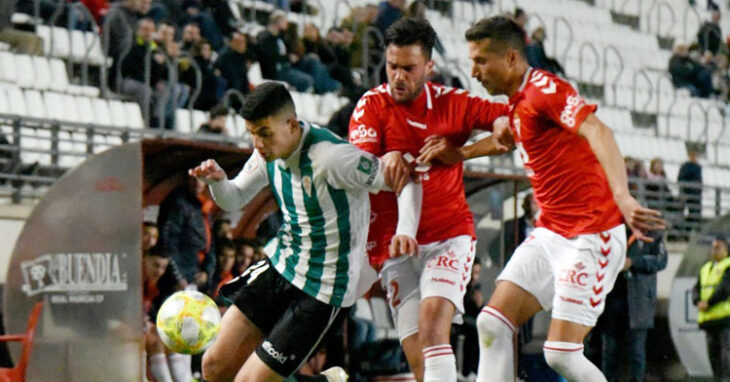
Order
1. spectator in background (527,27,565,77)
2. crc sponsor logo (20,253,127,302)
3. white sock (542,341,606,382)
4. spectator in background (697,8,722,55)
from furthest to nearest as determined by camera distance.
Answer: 1. spectator in background (697,8,722,55)
2. spectator in background (527,27,565,77)
3. crc sponsor logo (20,253,127,302)
4. white sock (542,341,606,382)

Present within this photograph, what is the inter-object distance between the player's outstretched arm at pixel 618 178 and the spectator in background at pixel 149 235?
4.40 meters

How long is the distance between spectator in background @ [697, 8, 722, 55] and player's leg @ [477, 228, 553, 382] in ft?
54.9

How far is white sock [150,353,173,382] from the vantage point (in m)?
8.88

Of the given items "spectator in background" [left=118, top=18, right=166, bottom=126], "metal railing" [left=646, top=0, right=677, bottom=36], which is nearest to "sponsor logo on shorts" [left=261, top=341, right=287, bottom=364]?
"spectator in background" [left=118, top=18, right=166, bottom=126]

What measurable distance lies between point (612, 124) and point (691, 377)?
655 centimetres

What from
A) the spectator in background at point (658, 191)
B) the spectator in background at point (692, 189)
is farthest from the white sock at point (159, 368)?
the spectator in background at point (692, 189)

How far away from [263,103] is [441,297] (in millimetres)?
1484

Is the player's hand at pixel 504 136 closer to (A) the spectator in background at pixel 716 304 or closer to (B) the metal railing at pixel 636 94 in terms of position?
(A) the spectator in background at pixel 716 304

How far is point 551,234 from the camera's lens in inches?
244

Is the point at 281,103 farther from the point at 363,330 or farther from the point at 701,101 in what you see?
the point at 701,101

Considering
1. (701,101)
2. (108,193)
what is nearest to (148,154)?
(108,193)

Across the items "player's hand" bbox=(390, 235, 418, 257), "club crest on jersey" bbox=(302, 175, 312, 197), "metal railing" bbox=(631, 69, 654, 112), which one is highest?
"metal railing" bbox=(631, 69, 654, 112)

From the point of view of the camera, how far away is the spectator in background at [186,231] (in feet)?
30.5

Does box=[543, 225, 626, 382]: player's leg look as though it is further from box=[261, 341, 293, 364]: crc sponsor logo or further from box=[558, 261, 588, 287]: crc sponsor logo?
box=[261, 341, 293, 364]: crc sponsor logo
